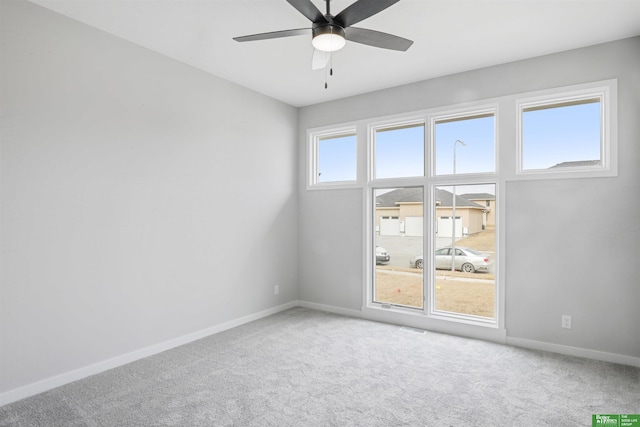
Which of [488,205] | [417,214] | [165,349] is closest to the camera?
[165,349]

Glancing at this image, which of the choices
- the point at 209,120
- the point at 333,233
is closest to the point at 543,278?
the point at 333,233

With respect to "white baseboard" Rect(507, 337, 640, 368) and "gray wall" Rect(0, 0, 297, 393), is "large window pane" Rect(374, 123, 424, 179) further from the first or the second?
"white baseboard" Rect(507, 337, 640, 368)

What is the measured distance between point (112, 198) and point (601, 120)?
174 inches

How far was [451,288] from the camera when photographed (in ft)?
12.9

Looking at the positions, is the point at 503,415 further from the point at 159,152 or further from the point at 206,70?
the point at 206,70

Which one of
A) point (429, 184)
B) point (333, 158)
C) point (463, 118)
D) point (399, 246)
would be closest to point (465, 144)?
point (463, 118)

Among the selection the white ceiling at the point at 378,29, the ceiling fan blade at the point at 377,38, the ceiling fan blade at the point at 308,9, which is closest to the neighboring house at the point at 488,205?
the white ceiling at the point at 378,29

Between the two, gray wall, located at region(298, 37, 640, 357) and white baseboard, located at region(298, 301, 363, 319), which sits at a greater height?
gray wall, located at region(298, 37, 640, 357)

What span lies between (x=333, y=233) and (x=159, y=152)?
234cm

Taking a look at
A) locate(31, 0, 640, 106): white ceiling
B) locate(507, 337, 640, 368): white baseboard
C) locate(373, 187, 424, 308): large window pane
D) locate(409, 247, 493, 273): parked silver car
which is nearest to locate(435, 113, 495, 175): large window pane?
locate(373, 187, 424, 308): large window pane

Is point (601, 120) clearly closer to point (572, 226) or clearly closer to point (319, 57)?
point (572, 226)

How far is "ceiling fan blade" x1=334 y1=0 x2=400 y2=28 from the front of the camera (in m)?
1.96

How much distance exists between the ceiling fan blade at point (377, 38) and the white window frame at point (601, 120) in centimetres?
181

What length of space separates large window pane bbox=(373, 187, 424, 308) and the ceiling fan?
212 cm
